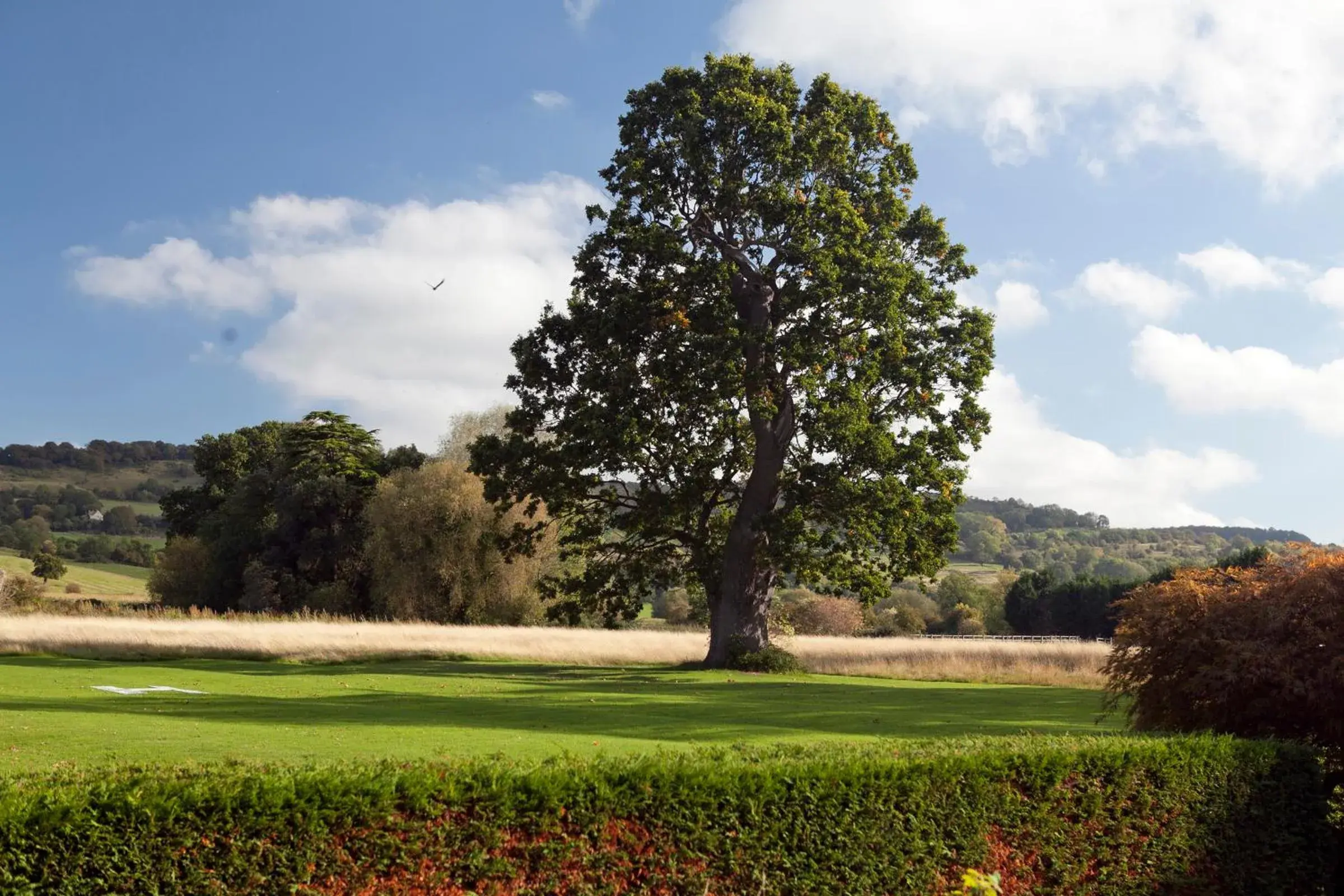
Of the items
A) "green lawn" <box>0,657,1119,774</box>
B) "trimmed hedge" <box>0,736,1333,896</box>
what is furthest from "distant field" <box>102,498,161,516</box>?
"trimmed hedge" <box>0,736,1333,896</box>

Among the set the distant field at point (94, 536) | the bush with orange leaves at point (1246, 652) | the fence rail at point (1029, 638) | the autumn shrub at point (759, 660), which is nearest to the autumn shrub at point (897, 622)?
the fence rail at point (1029, 638)

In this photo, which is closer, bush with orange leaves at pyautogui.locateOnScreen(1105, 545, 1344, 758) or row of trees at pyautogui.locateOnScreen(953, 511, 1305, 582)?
bush with orange leaves at pyautogui.locateOnScreen(1105, 545, 1344, 758)

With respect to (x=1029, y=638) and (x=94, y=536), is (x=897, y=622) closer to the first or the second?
(x=1029, y=638)

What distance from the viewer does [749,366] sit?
2988 cm

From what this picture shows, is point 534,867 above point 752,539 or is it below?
below

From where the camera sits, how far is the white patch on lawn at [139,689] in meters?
20.3

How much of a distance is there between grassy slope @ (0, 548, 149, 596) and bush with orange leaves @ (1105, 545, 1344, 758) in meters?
74.2

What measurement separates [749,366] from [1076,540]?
14921 centimetres

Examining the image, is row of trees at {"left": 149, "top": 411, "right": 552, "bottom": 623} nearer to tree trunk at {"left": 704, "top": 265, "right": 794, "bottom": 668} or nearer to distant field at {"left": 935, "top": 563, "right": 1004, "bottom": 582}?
tree trunk at {"left": 704, "top": 265, "right": 794, "bottom": 668}

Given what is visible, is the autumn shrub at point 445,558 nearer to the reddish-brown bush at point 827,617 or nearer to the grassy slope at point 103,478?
the reddish-brown bush at point 827,617

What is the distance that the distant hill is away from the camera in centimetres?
13788

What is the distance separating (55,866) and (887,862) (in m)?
5.93

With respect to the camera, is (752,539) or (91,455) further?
(91,455)

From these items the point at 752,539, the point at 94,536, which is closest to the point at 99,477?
the point at 94,536
